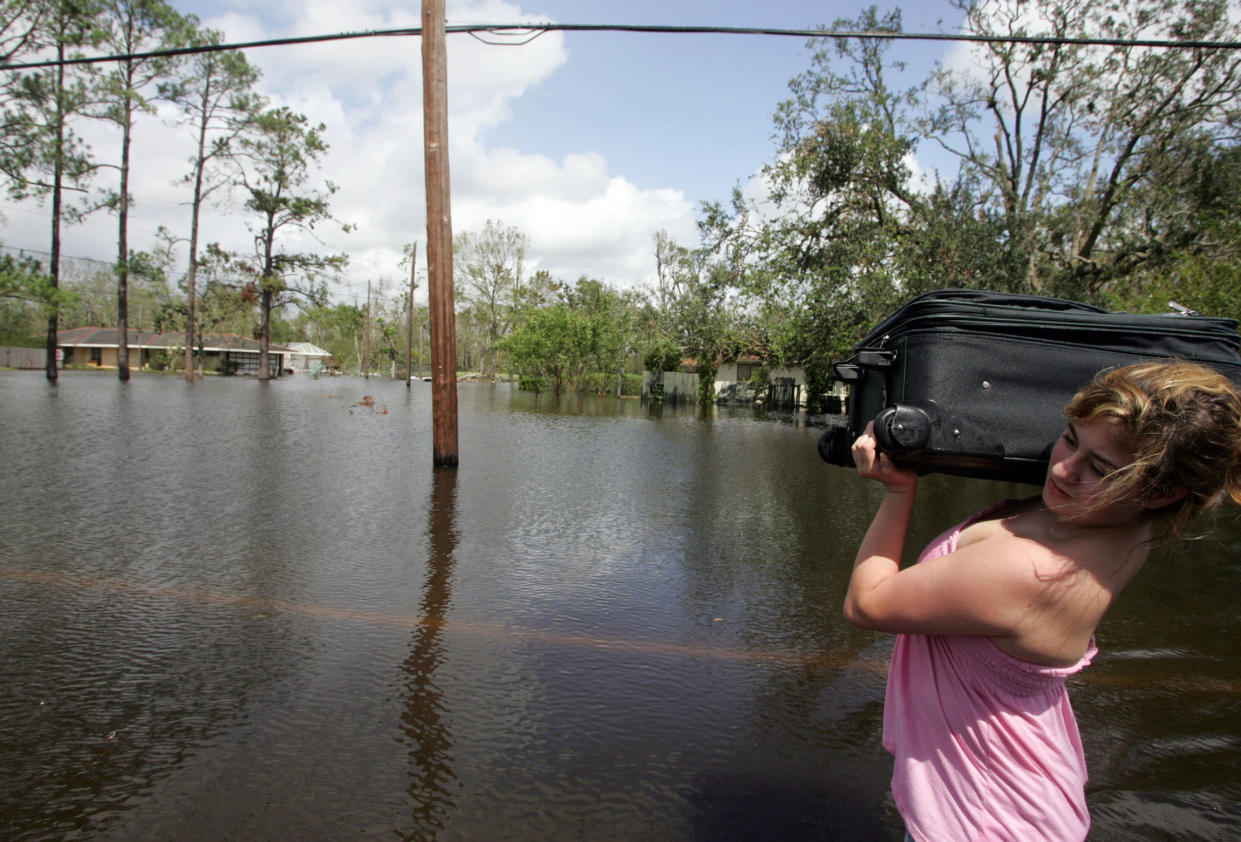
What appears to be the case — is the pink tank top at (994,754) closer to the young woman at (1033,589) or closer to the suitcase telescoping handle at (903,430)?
the young woman at (1033,589)

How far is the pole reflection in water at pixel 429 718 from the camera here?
238cm

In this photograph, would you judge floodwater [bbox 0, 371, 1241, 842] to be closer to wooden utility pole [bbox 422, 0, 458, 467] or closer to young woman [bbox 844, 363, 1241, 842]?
young woman [bbox 844, 363, 1241, 842]

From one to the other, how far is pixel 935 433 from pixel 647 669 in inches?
95.6

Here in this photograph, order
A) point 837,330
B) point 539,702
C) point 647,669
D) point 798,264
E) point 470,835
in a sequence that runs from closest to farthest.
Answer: point 470,835
point 539,702
point 647,669
point 837,330
point 798,264

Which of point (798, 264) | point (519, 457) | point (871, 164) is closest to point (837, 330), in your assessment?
point (798, 264)

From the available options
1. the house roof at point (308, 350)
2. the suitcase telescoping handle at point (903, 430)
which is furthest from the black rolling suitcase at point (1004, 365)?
the house roof at point (308, 350)

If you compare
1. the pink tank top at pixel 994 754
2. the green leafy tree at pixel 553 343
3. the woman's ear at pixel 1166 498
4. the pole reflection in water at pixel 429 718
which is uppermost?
the green leafy tree at pixel 553 343

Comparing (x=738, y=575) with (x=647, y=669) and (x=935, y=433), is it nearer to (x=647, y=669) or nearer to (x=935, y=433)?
(x=647, y=669)

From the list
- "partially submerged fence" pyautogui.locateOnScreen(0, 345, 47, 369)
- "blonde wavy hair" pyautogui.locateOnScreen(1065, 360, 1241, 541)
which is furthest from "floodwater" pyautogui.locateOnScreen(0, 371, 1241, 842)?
"partially submerged fence" pyautogui.locateOnScreen(0, 345, 47, 369)

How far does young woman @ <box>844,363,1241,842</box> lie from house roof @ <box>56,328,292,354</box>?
7669 centimetres

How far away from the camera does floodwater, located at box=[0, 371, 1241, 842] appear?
7.91ft

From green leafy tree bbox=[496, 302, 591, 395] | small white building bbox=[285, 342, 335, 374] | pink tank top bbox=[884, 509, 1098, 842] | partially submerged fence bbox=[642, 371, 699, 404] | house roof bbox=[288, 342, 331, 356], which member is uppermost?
house roof bbox=[288, 342, 331, 356]

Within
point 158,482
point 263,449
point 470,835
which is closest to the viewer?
point 470,835

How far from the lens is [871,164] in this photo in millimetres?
17281
